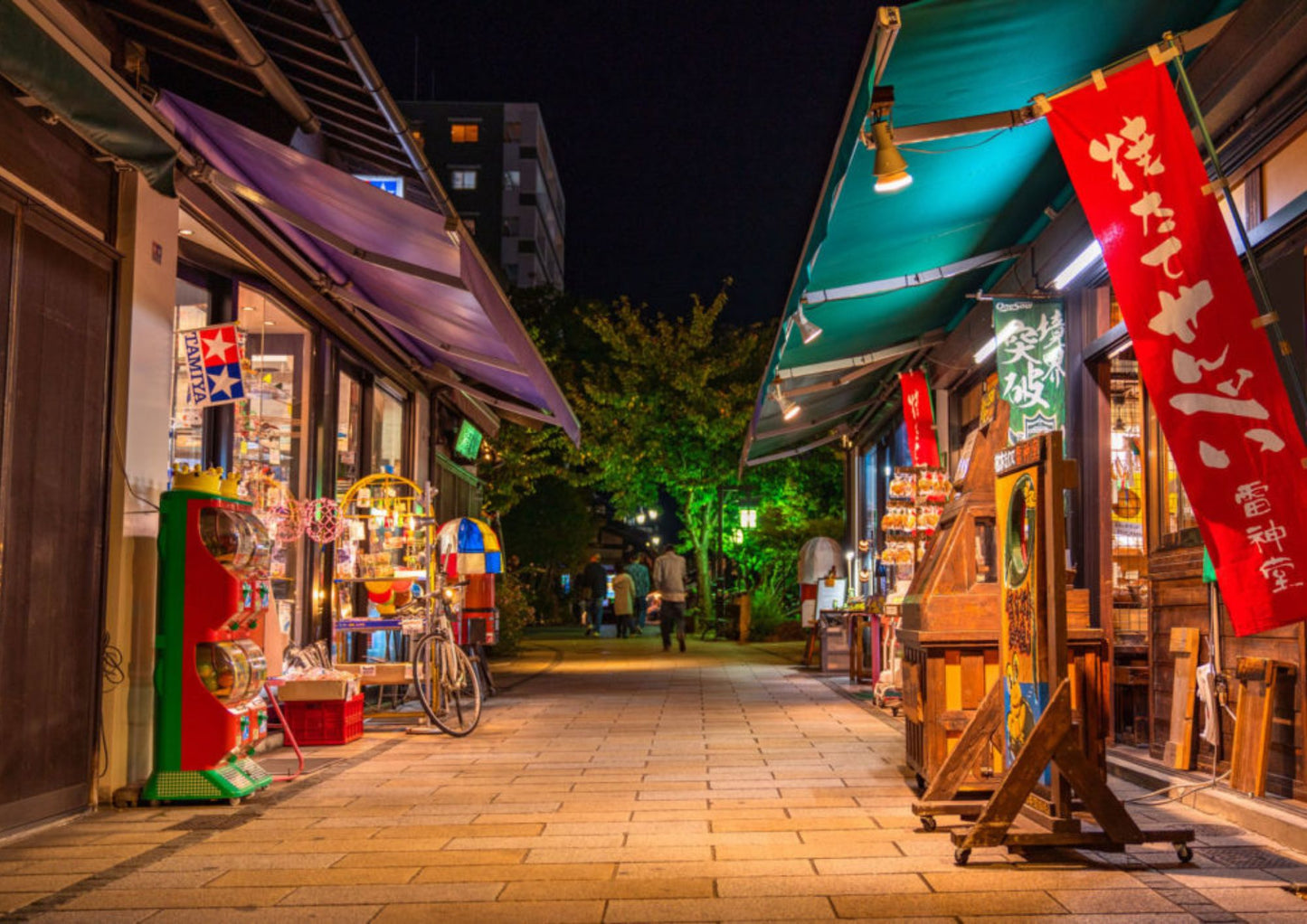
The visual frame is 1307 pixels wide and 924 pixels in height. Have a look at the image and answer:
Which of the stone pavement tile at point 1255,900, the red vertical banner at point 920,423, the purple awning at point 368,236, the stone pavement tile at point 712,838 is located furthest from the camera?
the red vertical banner at point 920,423

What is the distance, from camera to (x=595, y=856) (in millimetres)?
5238

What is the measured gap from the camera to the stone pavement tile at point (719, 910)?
416 centimetres

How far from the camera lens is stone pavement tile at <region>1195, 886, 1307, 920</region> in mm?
4152

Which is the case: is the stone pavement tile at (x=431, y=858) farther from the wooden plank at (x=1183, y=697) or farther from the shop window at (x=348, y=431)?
the shop window at (x=348, y=431)

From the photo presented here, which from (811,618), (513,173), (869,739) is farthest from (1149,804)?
(513,173)

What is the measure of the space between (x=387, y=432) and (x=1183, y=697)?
10.1 m

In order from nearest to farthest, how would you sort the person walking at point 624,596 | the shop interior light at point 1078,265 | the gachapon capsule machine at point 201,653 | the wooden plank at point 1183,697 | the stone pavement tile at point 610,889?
the stone pavement tile at point 610,889 < the gachapon capsule machine at point 201,653 < the wooden plank at point 1183,697 < the shop interior light at point 1078,265 < the person walking at point 624,596

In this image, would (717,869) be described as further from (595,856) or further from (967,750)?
(967,750)

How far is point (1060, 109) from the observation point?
5.21 metres

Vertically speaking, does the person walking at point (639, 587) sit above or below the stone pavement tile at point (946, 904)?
above

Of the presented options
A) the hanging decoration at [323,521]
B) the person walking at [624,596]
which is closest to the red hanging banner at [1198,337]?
the hanging decoration at [323,521]

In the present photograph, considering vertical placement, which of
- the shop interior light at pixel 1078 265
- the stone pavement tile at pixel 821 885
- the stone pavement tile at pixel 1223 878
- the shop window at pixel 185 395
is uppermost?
the shop interior light at pixel 1078 265

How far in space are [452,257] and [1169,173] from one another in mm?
4909

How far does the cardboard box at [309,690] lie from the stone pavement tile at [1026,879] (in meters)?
5.77
